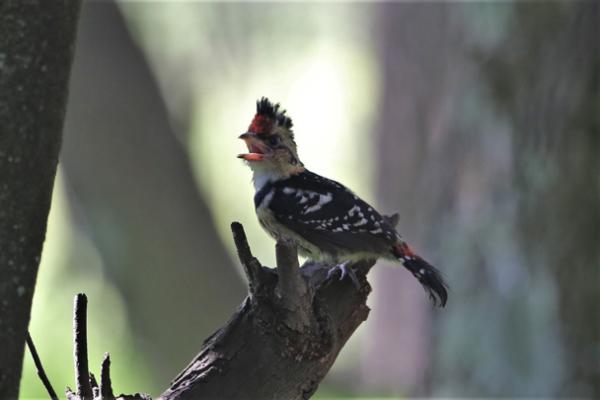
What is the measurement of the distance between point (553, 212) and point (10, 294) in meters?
4.92

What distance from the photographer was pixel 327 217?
11.6ft

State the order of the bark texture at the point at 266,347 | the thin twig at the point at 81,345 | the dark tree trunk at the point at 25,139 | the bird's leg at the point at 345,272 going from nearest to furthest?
the dark tree trunk at the point at 25,139
the thin twig at the point at 81,345
the bark texture at the point at 266,347
the bird's leg at the point at 345,272

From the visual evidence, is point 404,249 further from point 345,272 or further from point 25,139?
point 25,139

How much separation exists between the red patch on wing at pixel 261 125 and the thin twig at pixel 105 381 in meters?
1.78

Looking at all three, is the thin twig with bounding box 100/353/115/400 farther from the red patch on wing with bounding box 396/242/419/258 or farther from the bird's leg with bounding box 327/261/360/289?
the red patch on wing with bounding box 396/242/419/258

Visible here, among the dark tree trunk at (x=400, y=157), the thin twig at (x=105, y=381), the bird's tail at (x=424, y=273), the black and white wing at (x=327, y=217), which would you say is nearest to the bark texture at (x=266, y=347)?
the thin twig at (x=105, y=381)

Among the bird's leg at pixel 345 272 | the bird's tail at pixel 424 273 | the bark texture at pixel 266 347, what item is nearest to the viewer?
the bark texture at pixel 266 347

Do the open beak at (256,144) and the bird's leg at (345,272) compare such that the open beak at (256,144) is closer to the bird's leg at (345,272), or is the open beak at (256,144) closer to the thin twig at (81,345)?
the bird's leg at (345,272)

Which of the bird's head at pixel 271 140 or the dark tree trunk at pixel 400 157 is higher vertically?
the dark tree trunk at pixel 400 157

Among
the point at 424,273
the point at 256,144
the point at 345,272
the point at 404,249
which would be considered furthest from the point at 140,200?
the point at 345,272

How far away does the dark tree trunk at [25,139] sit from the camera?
149 centimetres

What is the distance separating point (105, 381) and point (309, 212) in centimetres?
181

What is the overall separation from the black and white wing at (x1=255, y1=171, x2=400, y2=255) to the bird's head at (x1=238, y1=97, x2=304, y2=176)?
0.22 ft

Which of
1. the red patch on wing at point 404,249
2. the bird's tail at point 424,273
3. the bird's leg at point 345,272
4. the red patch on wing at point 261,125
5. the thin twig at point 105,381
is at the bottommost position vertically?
the thin twig at point 105,381
